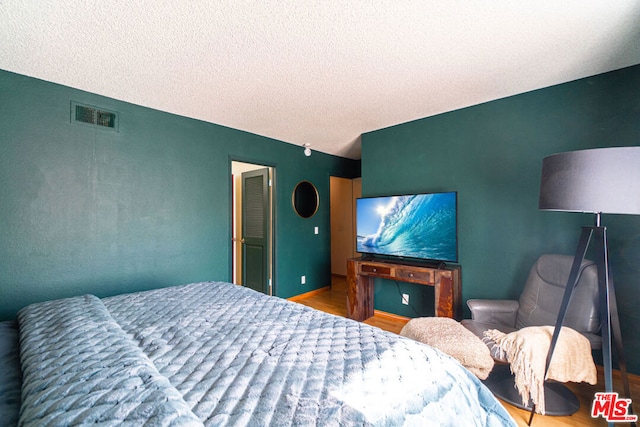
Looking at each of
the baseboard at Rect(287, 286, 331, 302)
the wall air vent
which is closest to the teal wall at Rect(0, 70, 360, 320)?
the wall air vent

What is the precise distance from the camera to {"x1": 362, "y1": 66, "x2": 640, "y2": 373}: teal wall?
209cm

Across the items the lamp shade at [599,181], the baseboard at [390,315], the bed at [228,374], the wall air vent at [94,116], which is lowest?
the baseboard at [390,315]

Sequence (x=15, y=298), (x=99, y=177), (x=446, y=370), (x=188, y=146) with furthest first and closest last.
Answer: (x=188, y=146)
(x=99, y=177)
(x=15, y=298)
(x=446, y=370)

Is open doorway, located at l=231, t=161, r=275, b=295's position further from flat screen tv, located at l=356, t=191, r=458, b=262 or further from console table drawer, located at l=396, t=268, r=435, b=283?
console table drawer, located at l=396, t=268, r=435, b=283

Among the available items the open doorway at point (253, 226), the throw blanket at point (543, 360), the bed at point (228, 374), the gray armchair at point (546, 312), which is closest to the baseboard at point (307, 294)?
the open doorway at point (253, 226)

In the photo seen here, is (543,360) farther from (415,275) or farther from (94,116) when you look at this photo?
(94,116)

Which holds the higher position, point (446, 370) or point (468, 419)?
point (446, 370)

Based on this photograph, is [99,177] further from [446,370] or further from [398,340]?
[446,370]

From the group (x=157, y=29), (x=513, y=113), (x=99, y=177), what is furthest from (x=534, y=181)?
Result: (x=99, y=177)

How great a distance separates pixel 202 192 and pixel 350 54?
7.15 ft

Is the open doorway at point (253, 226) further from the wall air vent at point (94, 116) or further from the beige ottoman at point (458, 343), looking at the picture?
the beige ottoman at point (458, 343)

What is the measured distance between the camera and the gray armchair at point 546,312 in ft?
5.97

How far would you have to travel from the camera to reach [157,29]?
162 cm

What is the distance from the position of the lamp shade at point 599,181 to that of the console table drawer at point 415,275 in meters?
1.30
